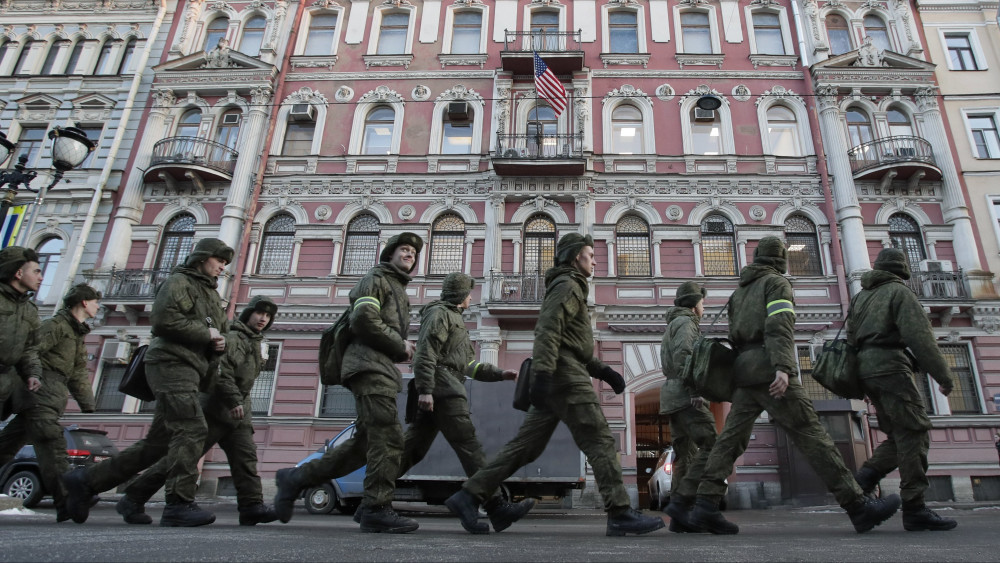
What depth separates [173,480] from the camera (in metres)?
4.54

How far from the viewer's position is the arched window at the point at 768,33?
19.2 metres

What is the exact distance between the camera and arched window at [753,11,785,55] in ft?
62.8

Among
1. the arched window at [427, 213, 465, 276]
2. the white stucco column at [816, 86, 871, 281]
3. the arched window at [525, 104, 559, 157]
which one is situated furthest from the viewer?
the arched window at [525, 104, 559, 157]

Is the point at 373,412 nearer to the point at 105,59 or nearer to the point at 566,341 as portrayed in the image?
the point at 566,341

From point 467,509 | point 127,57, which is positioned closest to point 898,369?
point 467,509

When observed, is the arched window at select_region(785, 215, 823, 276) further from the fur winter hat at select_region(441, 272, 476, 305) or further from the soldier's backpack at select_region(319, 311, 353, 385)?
the soldier's backpack at select_region(319, 311, 353, 385)

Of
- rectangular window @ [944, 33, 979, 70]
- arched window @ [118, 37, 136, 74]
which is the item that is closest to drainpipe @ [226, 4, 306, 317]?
arched window @ [118, 37, 136, 74]

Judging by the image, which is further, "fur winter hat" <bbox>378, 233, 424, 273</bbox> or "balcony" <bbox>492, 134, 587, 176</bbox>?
"balcony" <bbox>492, 134, 587, 176</bbox>

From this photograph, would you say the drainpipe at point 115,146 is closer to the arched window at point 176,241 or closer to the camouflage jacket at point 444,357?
the arched window at point 176,241

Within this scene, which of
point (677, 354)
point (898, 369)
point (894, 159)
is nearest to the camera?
point (898, 369)

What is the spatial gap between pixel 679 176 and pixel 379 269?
1400 centimetres

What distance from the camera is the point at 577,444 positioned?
4504 millimetres

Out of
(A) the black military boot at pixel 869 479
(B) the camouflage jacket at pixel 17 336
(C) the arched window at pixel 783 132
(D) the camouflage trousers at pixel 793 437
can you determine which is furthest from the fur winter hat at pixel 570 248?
(C) the arched window at pixel 783 132

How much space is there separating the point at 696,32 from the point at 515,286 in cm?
1078
